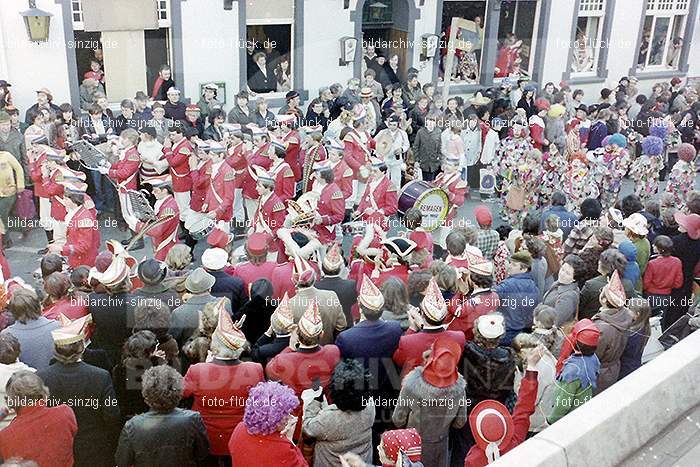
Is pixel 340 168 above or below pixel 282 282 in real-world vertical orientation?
above

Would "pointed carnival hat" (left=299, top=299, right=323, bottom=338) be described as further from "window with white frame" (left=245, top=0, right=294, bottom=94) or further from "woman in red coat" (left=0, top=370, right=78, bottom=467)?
"window with white frame" (left=245, top=0, right=294, bottom=94)

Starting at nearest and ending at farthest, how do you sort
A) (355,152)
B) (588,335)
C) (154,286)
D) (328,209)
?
(588,335) → (154,286) → (328,209) → (355,152)

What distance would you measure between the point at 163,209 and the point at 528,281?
3.95 metres

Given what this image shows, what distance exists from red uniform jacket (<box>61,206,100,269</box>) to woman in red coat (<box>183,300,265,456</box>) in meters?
3.44

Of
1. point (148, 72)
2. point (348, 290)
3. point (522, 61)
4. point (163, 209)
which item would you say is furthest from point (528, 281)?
point (522, 61)

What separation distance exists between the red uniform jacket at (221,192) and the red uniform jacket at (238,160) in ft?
2.22

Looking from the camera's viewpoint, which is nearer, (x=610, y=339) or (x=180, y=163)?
(x=610, y=339)

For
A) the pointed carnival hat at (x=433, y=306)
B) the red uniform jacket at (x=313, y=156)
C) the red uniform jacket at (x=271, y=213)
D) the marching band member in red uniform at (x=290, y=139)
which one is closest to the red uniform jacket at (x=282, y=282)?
the pointed carnival hat at (x=433, y=306)

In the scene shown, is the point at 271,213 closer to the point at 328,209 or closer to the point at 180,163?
the point at 328,209

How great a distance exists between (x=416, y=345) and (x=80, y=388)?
217 cm

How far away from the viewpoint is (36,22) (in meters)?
11.6

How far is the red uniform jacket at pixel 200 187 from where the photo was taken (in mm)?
9719

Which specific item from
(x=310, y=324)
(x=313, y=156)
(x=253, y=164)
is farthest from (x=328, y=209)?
(x=310, y=324)

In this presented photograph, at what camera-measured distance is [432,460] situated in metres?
4.99
